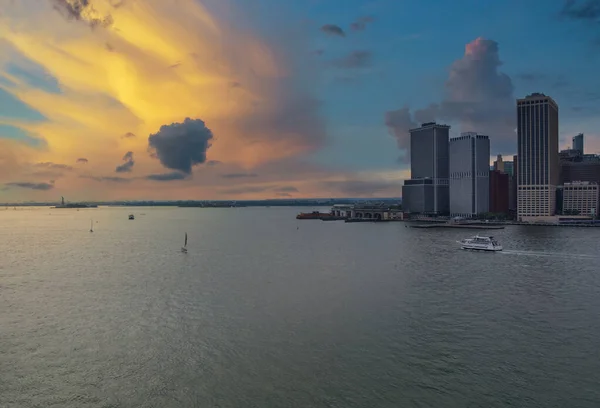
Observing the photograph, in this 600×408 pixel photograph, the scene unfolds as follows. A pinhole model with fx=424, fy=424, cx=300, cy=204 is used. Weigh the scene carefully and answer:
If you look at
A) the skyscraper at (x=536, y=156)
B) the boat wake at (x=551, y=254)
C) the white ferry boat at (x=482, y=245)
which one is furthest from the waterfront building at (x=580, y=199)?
the boat wake at (x=551, y=254)

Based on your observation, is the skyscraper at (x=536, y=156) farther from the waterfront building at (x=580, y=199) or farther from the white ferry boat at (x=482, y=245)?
the white ferry boat at (x=482, y=245)

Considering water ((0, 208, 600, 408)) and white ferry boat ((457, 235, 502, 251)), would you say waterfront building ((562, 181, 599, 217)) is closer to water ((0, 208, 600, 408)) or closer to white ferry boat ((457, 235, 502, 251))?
white ferry boat ((457, 235, 502, 251))

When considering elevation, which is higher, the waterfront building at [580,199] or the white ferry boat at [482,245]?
the waterfront building at [580,199]

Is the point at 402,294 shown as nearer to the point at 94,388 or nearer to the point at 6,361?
the point at 94,388

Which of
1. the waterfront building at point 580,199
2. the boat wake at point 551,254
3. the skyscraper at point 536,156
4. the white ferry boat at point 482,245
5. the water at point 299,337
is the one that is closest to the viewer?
the water at point 299,337

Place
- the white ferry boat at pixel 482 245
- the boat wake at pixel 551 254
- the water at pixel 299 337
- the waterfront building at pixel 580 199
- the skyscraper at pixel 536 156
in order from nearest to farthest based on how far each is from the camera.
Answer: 1. the water at pixel 299 337
2. the boat wake at pixel 551 254
3. the white ferry boat at pixel 482 245
4. the waterfront building at pixel 580 199
5. the skyscraper at pixel 536 156
